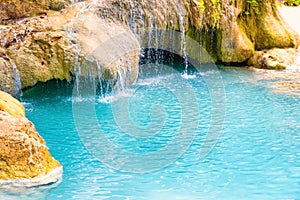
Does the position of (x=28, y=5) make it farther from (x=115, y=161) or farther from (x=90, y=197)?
(x=90, y=197)

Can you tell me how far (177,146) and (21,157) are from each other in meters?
2.60

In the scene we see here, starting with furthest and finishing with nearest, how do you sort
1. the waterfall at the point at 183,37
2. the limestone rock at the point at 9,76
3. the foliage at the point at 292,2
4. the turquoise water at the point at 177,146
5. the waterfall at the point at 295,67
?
1. the foliage at the point at 292,2
2. the waterfall at the point at 295,67
3. the waterfall at the point at 183,37
4. the limestone rock at the point at 9,76
5. the turquoise water at the point at 177,146

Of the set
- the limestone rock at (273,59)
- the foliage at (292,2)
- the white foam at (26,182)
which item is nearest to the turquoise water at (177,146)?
the white foam at (26,182)

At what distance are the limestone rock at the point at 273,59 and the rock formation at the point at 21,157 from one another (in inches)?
346

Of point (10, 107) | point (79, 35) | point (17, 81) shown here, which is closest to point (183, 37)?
point (79, 35)

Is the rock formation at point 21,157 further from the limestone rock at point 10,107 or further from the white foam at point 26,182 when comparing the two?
the limestone rock at point 10,107

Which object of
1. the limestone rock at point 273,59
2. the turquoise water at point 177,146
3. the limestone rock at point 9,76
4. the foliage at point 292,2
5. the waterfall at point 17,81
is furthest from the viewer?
the foliage at point 292,2

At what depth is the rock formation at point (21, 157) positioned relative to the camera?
553 centimetres

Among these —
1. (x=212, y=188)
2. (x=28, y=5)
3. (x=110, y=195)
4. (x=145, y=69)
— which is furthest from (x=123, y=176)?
(x=145, y=69)

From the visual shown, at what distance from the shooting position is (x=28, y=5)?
10102 mm

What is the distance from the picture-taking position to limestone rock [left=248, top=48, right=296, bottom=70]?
12.9m

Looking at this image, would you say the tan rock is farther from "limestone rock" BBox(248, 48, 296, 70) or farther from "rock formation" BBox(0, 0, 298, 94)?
"limestone rock" BBox(248, 48, 296, 70)

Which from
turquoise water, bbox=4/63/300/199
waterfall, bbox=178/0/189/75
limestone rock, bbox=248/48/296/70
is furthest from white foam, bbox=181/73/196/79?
limestone rock, bbox=248/48/296/70

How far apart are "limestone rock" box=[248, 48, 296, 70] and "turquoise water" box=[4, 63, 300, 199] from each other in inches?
82.0
